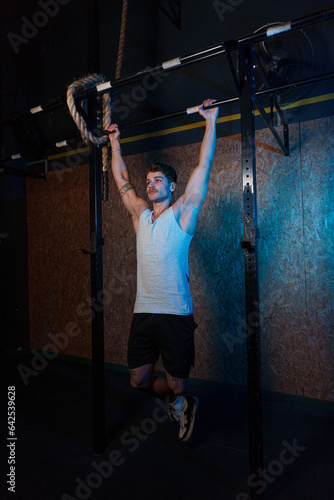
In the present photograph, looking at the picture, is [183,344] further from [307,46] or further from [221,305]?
[307,46]

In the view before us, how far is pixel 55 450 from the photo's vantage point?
1.98 meters

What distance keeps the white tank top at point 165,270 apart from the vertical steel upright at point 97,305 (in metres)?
0.28

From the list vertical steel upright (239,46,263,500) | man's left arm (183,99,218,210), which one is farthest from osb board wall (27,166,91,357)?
vertical steel upright (239,46,263,500)

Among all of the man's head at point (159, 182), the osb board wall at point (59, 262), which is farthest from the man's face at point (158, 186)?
the osb board wall at point (59, 262)

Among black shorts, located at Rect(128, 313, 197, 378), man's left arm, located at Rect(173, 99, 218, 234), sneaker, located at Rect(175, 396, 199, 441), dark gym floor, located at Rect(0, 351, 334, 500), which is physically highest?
man's left arm, located at Rect(173, 99, 218, 234)

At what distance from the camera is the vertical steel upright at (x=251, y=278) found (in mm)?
1386

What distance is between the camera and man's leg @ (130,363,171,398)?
195cm

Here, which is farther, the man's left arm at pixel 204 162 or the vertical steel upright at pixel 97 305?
the vertical steel upright at pixel 97 305

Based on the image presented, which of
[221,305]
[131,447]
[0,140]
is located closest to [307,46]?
[221,305]

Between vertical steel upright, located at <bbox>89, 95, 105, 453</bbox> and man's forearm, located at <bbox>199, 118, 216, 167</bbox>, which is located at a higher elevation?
man's forearm, located at <bbox>199, 118, 216, 167</bbox>

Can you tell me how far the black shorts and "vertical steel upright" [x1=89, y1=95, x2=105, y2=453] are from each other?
232 mm

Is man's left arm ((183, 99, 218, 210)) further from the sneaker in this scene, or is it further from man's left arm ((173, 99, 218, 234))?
the sneaker

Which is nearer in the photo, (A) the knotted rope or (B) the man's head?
(A) the knotted rope

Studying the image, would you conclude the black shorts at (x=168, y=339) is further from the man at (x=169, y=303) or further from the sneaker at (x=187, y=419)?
the sneaker at (x=187, y=419)
